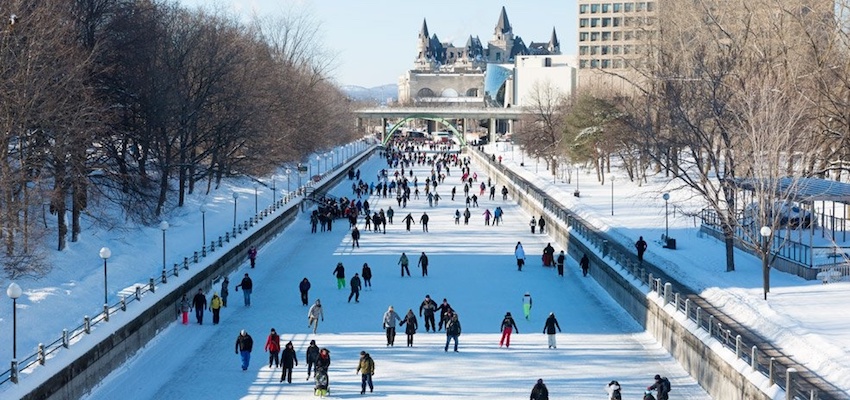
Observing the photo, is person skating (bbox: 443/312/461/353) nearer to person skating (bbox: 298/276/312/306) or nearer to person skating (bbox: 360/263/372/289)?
person skating (bbox: 298/276/312/306)

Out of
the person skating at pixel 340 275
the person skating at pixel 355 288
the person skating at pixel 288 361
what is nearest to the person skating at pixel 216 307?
the person skating at pixel 355 288

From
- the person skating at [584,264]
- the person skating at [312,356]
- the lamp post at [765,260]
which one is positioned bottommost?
the person skating at [312,356]

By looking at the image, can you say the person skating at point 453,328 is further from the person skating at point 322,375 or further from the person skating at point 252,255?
the person skating at point 252,255

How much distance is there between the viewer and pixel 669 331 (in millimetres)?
23234

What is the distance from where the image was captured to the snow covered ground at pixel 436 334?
2038 cm

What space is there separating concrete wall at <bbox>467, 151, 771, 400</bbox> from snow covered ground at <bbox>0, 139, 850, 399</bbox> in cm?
32

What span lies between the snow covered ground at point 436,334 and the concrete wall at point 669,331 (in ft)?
1.05

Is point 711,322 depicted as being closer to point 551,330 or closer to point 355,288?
point 551,330

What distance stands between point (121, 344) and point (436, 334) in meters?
7.10

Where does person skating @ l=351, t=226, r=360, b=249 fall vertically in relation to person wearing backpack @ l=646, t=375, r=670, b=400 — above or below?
above

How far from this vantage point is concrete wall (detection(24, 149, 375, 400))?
18344 mm

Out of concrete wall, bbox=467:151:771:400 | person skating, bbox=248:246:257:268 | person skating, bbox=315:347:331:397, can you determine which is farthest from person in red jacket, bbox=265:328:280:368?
person skating, bbox=248:246:257:268

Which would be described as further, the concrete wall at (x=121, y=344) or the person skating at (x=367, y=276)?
the person skating at (x=367, y=276)

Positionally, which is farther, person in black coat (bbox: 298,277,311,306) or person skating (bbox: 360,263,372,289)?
person skating (bbox: 360,263,372,289)
